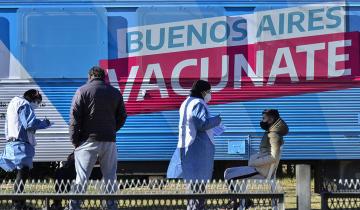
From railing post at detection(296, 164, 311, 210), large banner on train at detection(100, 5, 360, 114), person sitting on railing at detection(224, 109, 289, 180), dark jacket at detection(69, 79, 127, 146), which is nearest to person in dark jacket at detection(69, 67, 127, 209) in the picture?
dark jacket at detection(69, 79, 127, 146)

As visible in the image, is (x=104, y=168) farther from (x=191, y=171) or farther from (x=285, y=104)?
(x=285, y=104)

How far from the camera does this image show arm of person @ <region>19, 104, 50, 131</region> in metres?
7.61

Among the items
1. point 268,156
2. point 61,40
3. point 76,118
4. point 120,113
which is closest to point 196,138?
point 120,113

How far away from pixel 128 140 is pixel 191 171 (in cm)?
259

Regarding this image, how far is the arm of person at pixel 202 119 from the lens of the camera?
22.2 feet

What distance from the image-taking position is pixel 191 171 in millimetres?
6926

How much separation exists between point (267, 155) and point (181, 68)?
7.65 feet

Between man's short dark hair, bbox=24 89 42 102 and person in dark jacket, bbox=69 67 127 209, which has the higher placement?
man's short dark hair, bbox=24 89 42 102

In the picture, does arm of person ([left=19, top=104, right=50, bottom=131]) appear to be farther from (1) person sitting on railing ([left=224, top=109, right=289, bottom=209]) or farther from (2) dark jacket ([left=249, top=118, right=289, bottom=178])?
(2) dark jacket ([left=249, top=118, right=289, bottom=178])

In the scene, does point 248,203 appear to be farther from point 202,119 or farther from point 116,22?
point 116,22

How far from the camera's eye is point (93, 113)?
6.59 m

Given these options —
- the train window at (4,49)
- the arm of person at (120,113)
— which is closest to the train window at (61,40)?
the train window at (4,49)

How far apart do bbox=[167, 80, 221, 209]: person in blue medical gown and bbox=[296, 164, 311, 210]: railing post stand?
172cm

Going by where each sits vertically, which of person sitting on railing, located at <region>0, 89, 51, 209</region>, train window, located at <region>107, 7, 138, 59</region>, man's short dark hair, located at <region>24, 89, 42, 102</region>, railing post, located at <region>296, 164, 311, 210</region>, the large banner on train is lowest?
railing post, located at <region>296, 164, 311, 210</region>
